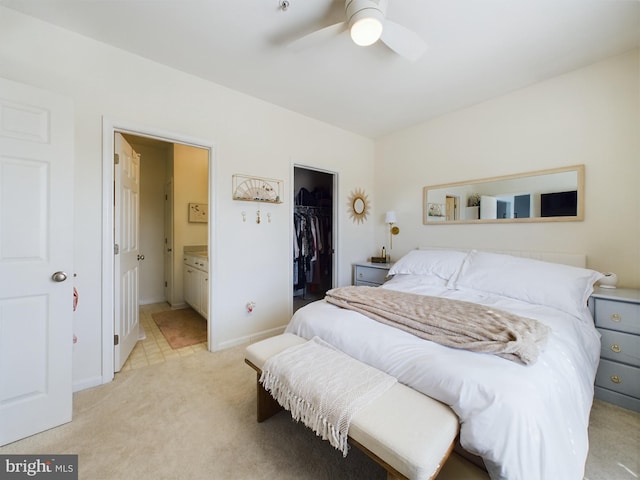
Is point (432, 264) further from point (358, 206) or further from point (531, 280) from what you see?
point (358, 206)

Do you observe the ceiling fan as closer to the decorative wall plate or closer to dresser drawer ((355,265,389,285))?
the decorative wall plate

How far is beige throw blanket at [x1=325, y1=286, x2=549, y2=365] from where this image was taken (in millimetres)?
1194

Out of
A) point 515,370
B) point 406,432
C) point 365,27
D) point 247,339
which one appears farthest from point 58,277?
point 515,370

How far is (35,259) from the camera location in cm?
151

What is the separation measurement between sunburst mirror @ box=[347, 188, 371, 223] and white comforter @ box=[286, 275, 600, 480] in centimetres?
232

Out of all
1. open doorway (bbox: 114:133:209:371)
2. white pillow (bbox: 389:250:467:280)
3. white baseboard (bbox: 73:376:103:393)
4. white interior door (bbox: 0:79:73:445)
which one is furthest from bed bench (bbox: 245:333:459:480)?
open doorway (bbox: 114:133:209:371)

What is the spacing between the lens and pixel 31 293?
1.49 meters

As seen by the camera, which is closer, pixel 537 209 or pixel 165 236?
pixel 537 209

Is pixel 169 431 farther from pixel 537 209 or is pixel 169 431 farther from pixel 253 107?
pixel 537 209

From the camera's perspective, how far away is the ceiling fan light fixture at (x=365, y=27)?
142 centimetres

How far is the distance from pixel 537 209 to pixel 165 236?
16.6 feet

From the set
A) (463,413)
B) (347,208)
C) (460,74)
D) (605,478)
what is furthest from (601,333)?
(347,208)

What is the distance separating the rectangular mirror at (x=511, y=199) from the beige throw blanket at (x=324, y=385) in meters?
2.34

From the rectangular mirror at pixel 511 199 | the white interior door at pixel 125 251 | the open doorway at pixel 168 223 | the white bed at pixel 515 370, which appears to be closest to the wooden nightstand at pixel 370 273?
the rectangular mirror at pixel 511 199
